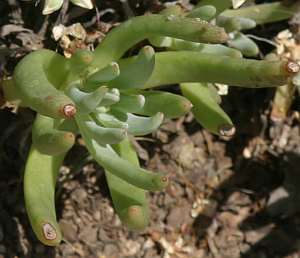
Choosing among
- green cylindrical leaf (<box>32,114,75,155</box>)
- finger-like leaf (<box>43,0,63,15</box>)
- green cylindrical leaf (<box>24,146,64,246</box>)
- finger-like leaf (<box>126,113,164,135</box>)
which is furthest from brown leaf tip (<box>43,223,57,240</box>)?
finger-like leaf (<box>43,0,63,15</box>)

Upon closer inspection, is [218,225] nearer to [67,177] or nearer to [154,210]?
[154,210]

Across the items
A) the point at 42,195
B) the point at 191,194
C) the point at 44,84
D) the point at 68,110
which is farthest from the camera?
the point at 191,194

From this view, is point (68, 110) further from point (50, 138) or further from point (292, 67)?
point (292, 67)

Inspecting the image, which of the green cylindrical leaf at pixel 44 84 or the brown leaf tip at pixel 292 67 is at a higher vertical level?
the brown leaf tip at pixel 292 67

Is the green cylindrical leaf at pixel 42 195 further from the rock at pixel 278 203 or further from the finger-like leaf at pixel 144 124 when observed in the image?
the rock at pixel 278 203

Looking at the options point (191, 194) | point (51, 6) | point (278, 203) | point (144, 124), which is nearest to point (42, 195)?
point (144, 124)

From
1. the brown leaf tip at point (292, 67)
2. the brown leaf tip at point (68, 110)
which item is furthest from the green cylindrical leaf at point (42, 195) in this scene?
the brown leaf tip at point (292, 67)

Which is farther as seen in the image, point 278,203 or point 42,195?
point 278,203

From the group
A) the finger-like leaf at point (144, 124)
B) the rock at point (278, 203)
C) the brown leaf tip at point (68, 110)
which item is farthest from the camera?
the rock at point (278, 203)
